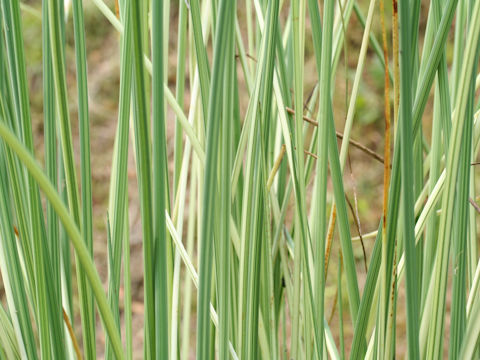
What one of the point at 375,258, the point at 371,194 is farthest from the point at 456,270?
the point at 371,194

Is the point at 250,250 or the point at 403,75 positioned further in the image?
the point at 250,250

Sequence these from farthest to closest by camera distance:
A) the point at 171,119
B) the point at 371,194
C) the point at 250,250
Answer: the point at 171,119
the point at 371,194
the point at 250,250

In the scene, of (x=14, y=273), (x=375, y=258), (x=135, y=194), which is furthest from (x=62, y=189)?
(x=135, y=194)

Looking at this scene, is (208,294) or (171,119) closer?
(208,294)

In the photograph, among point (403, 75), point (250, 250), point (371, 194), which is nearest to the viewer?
point (403, 75)

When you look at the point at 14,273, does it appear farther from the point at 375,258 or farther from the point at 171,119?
the point at 171,119

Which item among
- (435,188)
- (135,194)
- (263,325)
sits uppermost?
(435,188)

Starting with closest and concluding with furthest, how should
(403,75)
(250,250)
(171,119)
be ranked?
(403,75) < (250,250) < (171,119)

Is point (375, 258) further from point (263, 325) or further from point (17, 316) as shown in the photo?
point (17, 316)

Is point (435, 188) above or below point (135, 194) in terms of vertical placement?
above
